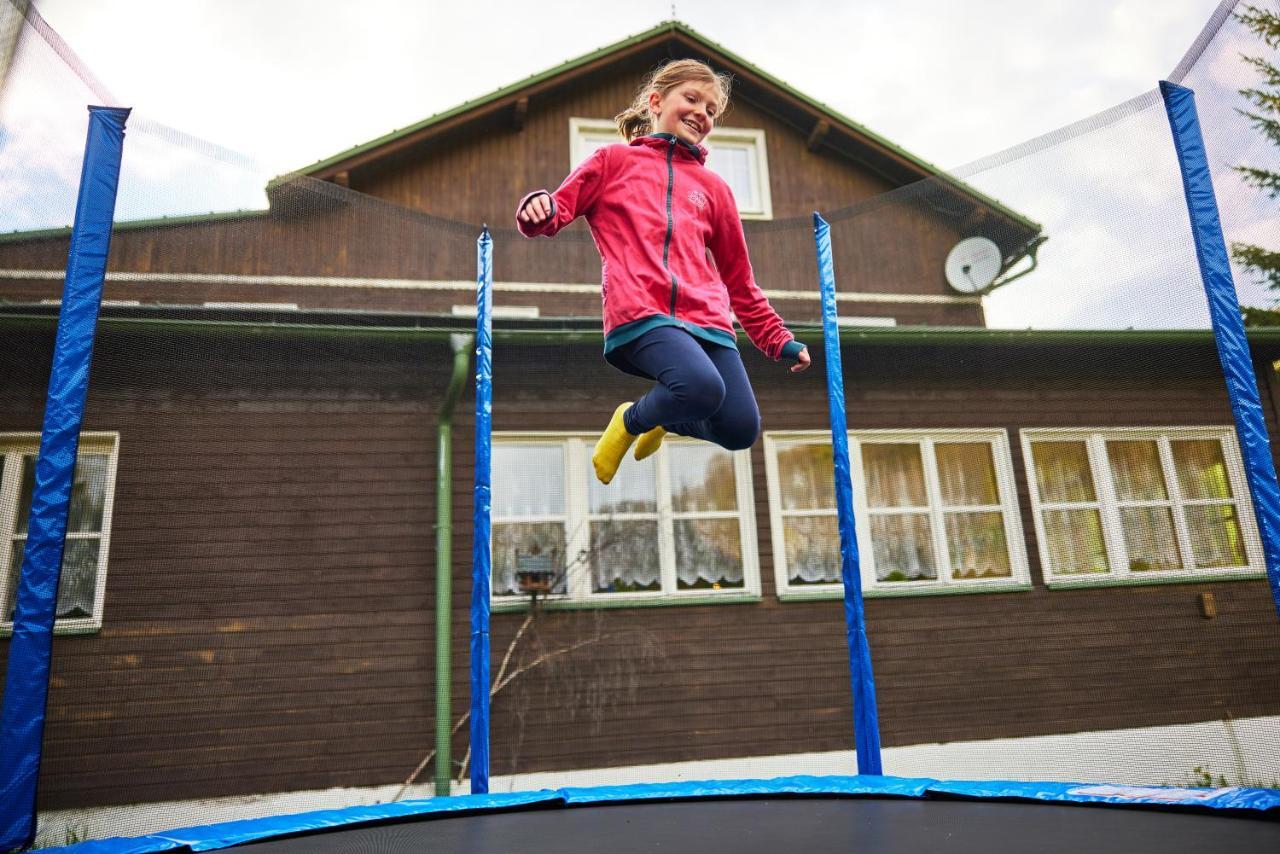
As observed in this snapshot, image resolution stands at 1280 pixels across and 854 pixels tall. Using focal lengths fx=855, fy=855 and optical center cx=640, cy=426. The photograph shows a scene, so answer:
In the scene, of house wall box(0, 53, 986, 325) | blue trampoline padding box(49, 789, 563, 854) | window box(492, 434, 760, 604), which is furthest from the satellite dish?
blue trampoline padding box(49, 789, 563, 854)

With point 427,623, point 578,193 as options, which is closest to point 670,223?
point 578,193

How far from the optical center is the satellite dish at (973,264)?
11.8ft

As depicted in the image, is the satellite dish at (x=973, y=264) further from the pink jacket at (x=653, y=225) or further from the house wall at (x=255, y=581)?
the house wall at (x=255, y=581)

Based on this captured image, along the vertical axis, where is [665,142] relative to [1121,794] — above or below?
above

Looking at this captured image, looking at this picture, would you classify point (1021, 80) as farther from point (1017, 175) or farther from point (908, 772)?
A: point (908, 772)

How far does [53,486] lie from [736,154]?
4.86m

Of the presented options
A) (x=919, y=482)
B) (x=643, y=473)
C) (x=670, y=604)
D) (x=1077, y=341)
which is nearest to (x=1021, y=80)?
(x=1077, y=341)

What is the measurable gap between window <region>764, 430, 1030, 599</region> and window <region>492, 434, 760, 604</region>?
0.24 meters

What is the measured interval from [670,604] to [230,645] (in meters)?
1.96

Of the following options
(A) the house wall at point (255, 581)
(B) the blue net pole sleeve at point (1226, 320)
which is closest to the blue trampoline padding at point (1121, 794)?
(B) the blue net pole sleeve at point (1226, 320)

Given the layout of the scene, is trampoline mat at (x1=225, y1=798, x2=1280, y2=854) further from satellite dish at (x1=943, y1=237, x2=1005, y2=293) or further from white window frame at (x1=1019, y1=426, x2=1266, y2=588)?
white window frame at (x1=1019, y1=426, x2=1266, y2=588)

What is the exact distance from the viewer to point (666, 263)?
1.66m

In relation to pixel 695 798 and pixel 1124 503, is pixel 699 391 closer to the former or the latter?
pixel 695 798

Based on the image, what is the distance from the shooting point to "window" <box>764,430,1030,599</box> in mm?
4340
